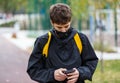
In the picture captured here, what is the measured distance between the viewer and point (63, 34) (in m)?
3.57

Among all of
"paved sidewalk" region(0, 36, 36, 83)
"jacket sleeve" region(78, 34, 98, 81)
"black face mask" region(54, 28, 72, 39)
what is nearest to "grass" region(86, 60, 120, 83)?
"paved sidewalk" region(0, 36, 36, 83)

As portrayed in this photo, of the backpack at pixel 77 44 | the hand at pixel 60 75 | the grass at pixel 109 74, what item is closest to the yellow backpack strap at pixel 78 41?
Answer: the backpack at pixel 77 44

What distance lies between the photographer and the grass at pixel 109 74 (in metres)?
9.80

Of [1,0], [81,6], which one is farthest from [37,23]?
[1,0]

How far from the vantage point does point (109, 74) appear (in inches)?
428

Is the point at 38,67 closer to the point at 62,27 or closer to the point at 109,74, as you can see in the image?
the point at 62,27

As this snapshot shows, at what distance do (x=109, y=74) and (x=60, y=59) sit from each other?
7419 mm

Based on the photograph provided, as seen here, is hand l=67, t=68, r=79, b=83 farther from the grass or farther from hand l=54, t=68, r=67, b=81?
the grass

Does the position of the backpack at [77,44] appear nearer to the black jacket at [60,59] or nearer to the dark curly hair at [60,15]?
the black jacket at [60,59]

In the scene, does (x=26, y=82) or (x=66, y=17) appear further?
(x=26, y=82)

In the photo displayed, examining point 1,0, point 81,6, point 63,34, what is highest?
point 63,34

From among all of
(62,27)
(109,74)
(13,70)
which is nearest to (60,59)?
(62,27)

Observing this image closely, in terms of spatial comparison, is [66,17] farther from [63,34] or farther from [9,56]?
[9,56]

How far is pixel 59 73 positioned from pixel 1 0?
2144 inches
